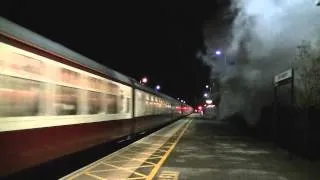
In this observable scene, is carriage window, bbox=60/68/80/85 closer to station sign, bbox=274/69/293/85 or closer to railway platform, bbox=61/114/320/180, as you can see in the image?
railway platform, bbox=61/114/320/180

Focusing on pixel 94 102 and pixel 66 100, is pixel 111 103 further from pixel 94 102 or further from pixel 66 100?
pixel 66 100

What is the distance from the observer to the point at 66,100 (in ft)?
40.3

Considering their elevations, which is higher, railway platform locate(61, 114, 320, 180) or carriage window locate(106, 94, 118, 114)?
carriage window locate(106, 94, 118, 114)


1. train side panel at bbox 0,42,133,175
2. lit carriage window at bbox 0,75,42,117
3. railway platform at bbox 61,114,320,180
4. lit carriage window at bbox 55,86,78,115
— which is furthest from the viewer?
railway platform at bbox 61,114,320,180

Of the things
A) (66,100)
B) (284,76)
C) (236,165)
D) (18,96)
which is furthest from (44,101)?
(284,76)

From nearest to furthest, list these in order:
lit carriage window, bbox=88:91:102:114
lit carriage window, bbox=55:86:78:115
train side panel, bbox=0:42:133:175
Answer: train side panel, bbox=0:42:133:175
lit carriage window, bbox=55:86:78:115
lit carriage window, bbox=88:91:102:114

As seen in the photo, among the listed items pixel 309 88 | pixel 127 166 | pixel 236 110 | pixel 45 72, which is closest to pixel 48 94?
pixel 45 72

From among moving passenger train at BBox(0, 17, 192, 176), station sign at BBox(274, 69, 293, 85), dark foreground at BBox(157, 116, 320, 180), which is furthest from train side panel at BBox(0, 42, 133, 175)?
station sign at BBox(274, 69, 293, 85)

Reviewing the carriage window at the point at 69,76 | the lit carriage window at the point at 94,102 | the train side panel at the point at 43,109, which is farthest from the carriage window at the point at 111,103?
the carriage window at the point at 69,76

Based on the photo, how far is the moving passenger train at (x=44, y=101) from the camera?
9.02 m

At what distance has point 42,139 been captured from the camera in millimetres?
10750

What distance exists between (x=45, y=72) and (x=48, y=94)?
1.59 feet

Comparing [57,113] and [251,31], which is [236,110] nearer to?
[251,31]

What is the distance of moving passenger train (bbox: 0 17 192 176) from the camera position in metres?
9.02
